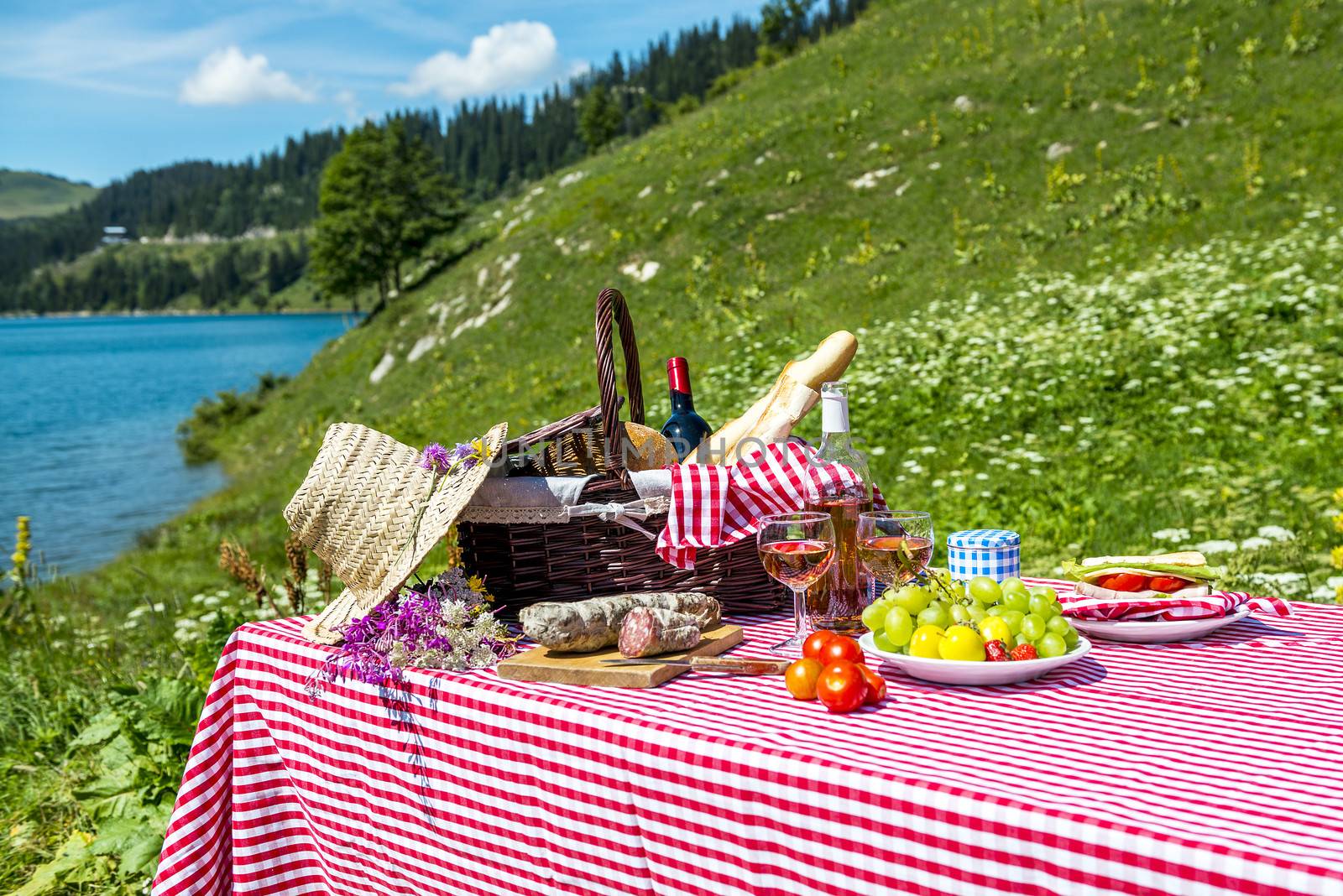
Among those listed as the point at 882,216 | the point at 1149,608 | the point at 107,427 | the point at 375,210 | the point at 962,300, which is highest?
the point at 375,210

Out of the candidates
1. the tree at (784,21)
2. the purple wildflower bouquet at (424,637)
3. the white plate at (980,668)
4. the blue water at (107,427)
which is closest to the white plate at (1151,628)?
the white plate at (980,668)

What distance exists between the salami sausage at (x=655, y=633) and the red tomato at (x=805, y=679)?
0.34 meters

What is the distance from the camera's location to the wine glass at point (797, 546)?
204cm

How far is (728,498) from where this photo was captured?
246 cm

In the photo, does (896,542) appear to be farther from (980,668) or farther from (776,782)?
(776,782)

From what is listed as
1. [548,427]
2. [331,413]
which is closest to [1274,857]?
[548,427]

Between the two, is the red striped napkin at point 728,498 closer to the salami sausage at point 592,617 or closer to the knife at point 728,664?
the salami sausage at point 592,617

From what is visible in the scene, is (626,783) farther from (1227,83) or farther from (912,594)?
(1227,83)

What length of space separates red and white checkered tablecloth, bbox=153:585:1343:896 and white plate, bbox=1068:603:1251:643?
31 millimetres

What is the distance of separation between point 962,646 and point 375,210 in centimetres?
3723

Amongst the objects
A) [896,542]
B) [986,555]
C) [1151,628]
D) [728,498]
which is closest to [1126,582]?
[1151,628]

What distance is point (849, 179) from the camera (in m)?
19.8

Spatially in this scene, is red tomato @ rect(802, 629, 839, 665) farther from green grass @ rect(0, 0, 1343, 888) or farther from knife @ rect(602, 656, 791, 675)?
green grass @ rect(0, 0, 1343, 888)

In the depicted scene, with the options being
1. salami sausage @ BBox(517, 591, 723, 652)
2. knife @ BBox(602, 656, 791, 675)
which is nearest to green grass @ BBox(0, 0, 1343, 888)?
salami sausage @ BBox(517, 591, 723, 652)
